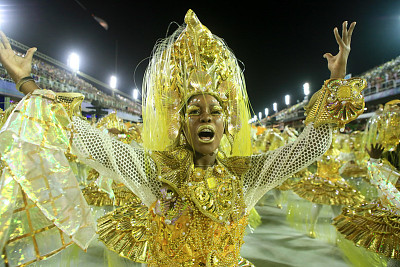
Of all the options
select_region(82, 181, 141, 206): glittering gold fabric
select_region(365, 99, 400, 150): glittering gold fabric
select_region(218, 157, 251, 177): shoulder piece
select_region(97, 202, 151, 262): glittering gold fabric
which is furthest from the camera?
select_region(82, 181, 141, 206): glittering gold fabric

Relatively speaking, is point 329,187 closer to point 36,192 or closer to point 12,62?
point 36,192

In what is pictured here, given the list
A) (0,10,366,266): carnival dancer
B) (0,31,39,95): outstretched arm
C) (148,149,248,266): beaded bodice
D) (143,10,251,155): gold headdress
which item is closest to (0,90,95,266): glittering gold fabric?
(0,10,366,266): carnival dancer

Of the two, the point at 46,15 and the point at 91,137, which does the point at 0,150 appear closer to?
the point at 91,137

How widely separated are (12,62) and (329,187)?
4131 mm

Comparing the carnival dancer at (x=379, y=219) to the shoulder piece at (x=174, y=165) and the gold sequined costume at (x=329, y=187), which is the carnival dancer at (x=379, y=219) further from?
the shoulder piece at (x=174, y=165)

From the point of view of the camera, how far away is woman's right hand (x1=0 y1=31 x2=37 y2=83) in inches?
45.6

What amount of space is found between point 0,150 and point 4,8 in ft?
13.6

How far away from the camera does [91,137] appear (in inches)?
49.4

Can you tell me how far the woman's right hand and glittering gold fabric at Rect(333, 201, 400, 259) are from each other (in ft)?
8.87

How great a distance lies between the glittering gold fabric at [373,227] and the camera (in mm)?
2020

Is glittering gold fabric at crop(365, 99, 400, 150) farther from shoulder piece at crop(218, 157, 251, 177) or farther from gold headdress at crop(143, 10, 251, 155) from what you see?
shoulder piece at crop(218, 157, 251, 177)

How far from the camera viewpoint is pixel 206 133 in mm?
1376

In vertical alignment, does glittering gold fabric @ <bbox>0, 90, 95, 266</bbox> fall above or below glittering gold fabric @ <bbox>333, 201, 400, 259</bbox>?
above

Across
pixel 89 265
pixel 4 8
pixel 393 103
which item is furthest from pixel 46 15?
pixel 393 103
